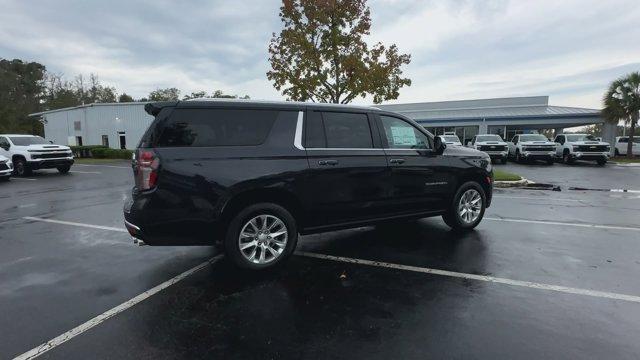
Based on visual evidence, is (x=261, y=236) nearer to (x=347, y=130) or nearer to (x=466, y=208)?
(x=347, y=130)

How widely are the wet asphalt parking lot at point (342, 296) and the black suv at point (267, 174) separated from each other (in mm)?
524

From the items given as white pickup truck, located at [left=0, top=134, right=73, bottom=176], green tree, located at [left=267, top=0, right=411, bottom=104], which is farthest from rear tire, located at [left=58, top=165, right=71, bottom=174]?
green tree, located at [left=267, top=0, right=411, bottom=104]

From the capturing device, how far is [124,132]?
36.5 m

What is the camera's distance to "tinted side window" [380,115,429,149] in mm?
5676

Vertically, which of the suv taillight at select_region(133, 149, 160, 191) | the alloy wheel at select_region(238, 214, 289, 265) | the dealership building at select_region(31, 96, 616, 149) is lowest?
the alloy wheel at select_region(238, 214, 289, 265)

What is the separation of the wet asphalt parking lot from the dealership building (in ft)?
103

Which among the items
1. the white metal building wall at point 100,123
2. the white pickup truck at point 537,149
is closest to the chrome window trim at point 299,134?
the white pickup truck at point 537,149

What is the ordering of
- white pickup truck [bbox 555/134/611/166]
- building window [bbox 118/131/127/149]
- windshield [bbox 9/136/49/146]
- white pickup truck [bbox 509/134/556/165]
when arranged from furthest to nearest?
building window [bbox 118/131/127/149] < white pickup truck [bbox 509/134/556/165] < white pickup truck [bbox 555/134/611/166] < windshield [bbox 9/136/49/146]

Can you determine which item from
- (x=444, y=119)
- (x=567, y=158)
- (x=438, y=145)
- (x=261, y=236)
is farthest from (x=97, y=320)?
(x=444, y=119)

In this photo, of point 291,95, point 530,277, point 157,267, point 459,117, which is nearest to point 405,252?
point 530,277

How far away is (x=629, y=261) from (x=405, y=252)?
2.81m

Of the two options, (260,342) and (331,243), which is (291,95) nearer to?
(331,243)

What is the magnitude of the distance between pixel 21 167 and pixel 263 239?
17.8 metres

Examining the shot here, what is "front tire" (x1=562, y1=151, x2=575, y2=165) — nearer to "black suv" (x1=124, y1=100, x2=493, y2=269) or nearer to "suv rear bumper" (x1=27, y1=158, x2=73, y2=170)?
"black suv" (x1=124, y1=100, x2=493, y2=269)
